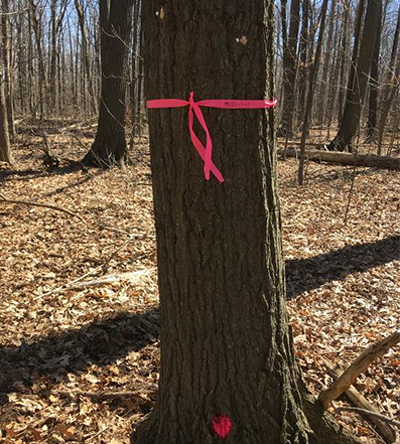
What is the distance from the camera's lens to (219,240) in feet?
6.39

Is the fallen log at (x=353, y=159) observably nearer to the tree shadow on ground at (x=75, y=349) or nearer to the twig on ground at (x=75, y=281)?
the twig on ground at (x=75, y=281)

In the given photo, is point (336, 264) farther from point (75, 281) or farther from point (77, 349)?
point (77, 349)

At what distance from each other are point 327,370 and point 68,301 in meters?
2.67

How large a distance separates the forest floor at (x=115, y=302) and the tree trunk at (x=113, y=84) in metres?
1.81

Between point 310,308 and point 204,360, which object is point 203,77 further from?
point 310,308

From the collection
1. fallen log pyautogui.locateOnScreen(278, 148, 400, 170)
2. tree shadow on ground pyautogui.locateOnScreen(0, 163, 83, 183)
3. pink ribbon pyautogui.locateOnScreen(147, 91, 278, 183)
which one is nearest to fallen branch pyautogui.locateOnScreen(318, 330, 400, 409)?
pink ribbon pyautogui.locateOnScreen(147, 91, 278, 183)

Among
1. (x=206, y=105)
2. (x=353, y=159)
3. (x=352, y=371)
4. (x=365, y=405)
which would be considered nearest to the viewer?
(x=206, y=105)

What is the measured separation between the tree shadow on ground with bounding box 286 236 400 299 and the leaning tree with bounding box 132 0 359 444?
105 inches

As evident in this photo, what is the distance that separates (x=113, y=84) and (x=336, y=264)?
7.31m

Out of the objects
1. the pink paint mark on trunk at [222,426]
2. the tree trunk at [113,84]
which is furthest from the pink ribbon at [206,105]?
the tree trunk at [113,84]

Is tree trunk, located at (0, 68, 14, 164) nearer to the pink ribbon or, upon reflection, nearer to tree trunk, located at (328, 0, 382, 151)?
the pink ribbon

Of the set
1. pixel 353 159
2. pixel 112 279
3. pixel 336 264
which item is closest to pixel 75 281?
pixel 112 279

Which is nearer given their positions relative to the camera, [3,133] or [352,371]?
[352,371]

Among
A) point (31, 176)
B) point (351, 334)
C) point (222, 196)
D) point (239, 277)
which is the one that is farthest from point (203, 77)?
point (31, 176)
